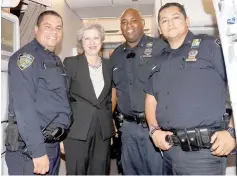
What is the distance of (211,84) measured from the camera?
62.4 inches

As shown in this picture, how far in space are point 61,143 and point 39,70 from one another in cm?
70

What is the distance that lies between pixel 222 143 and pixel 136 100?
93 cm

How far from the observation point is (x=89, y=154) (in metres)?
2.07

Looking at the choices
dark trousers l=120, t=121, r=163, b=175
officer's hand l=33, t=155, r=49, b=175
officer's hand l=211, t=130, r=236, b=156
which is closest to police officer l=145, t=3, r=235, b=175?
officer's hand l=211, t=130, r=236, b=156

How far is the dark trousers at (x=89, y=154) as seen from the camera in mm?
2041

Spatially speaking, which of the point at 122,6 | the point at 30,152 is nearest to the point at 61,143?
the point at 30,152

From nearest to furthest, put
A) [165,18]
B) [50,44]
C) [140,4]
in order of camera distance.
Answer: [165,18]
[50,44]
[140,4]

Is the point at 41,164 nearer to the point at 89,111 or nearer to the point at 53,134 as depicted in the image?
the point at 53,134

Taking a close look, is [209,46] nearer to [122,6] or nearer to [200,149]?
[200,149]

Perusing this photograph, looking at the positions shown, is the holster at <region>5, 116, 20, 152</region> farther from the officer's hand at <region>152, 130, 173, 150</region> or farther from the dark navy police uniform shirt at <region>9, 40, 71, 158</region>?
the officer's hand at <region>152, 130, 173, 150</region>

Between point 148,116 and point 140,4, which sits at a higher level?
point 140,4

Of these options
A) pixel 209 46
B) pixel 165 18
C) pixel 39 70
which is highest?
pixel 165 18

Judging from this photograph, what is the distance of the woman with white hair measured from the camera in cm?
204

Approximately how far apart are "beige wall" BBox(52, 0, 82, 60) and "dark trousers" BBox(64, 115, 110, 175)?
135 cm
